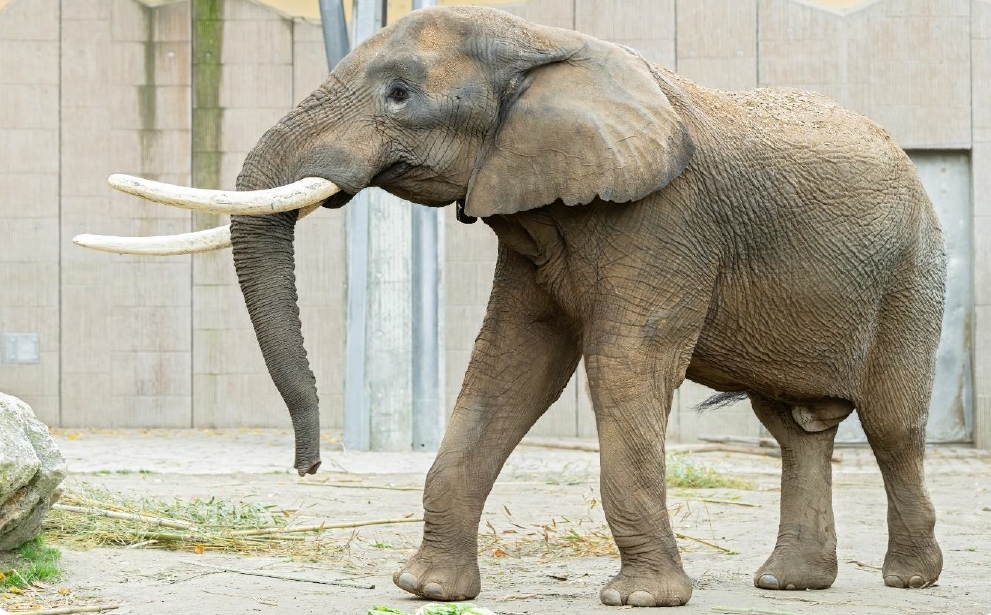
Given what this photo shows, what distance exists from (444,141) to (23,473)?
2227 millimetres

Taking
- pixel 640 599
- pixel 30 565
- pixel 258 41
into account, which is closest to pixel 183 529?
pixel 30 565

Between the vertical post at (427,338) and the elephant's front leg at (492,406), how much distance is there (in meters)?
7.01

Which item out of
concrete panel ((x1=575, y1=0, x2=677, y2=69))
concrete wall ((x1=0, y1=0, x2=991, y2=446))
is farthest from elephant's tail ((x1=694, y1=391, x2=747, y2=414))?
concrete panel ((x1=575, y1=0, x2=677, y2=69))

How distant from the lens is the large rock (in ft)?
20.1

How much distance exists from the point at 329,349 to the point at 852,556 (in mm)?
8145

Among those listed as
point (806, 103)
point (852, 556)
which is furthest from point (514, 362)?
point (852, 556)

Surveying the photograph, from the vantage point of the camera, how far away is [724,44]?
14.9 m

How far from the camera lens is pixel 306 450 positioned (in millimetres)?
5715

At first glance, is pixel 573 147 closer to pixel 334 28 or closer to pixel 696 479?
pixel 696 479

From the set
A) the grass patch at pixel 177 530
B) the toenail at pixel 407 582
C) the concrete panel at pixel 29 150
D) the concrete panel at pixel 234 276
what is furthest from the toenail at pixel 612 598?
the concrete panel at pixel 29 150

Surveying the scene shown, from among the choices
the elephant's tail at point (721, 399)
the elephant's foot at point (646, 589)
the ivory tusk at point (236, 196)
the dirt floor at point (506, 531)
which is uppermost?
the ivory tusk at point (236, 196)

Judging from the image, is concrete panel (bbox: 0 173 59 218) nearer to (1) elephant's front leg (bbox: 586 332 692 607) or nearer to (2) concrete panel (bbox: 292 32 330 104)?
(2) concrete panel (bbox: 292 32 330 104)

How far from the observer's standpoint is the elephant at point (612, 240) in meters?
5.73

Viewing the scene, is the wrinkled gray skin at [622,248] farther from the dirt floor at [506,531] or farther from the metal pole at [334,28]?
the metal pole at [334,28]
